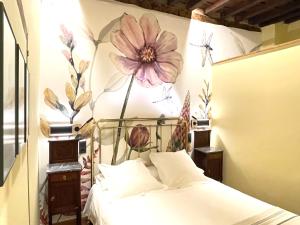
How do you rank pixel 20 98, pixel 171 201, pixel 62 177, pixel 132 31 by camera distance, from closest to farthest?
pixel 20 98 < pixel 171 201 < pixel 62 177 < pixel 132 31

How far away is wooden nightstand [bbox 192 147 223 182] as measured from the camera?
330 cm

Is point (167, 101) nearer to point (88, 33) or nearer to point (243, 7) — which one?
point (88, 33)

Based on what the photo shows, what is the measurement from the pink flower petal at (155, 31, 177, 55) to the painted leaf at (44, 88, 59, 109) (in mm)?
1430

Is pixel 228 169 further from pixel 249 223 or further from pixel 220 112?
pixel 249 223

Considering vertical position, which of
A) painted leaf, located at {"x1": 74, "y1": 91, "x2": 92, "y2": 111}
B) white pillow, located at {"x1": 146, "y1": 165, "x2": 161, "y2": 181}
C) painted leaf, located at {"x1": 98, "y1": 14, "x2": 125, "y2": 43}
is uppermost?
painted leaf, located at {"x1": 98, "y1": 14, "x2": 125, "y2": 43}

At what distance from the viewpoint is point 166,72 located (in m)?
3.21

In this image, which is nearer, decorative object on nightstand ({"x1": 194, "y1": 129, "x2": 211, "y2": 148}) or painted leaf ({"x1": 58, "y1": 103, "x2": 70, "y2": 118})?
painted leaf ({"x1": 58, "y1": 103, "x2": 70, "y2": 118})

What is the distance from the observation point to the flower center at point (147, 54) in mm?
3037

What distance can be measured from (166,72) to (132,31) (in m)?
0.70

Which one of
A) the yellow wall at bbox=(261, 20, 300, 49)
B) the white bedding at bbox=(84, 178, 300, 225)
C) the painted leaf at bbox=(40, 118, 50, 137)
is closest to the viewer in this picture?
the white bedding at bbox=(84, 178, 300, 225)

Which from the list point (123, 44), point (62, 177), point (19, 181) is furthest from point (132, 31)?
point (19, 181)

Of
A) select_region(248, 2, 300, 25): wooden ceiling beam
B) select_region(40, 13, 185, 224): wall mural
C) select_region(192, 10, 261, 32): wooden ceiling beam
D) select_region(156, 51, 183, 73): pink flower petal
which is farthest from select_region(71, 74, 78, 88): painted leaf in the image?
select_region(248, 2, 300, 25): wooden ceiling beam

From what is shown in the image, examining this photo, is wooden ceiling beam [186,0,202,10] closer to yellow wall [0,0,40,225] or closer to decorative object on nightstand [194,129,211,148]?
decorative object on nightstand [194,129,211,148]

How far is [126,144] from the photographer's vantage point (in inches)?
118
